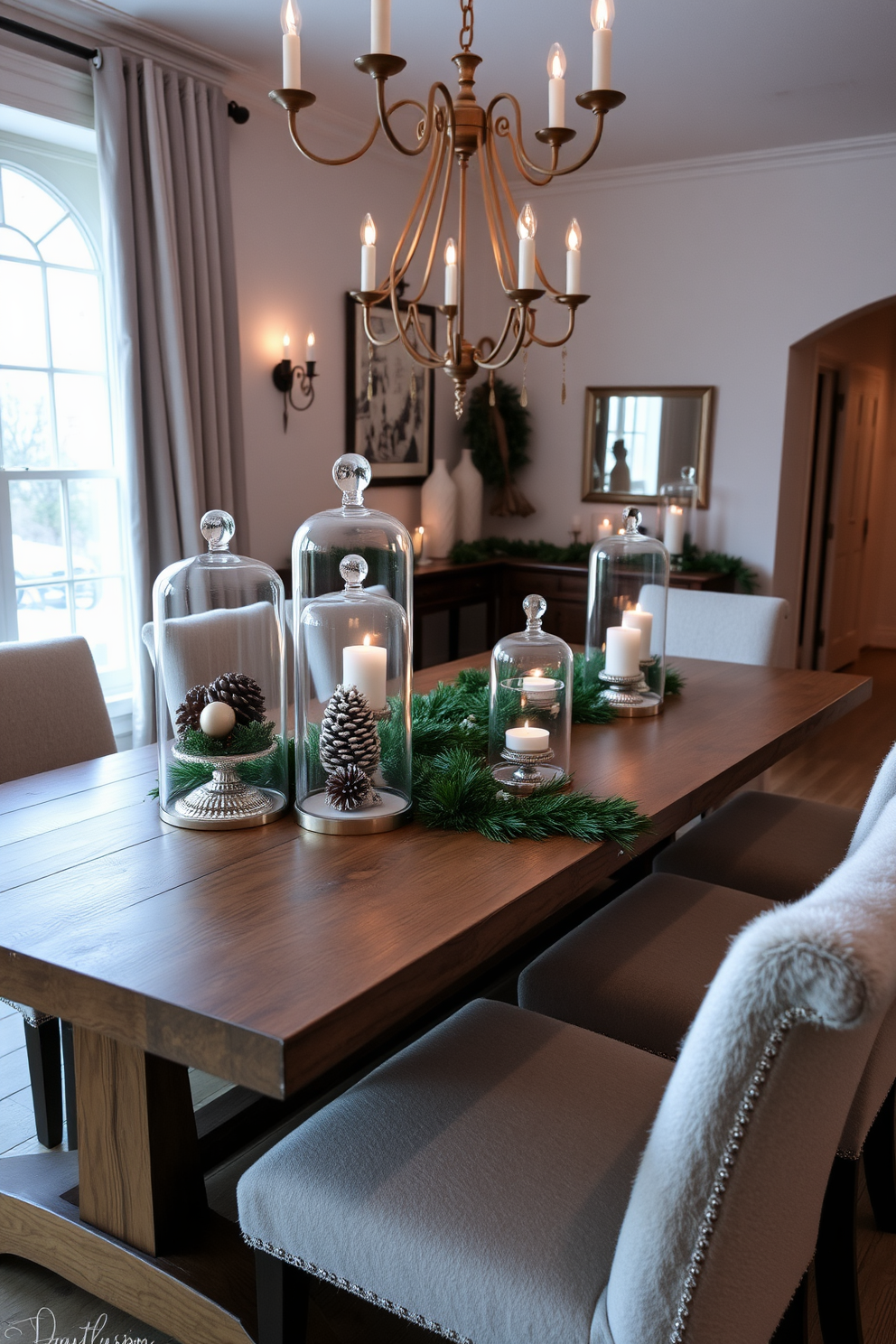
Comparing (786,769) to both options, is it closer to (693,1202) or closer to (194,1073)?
(194,1073)

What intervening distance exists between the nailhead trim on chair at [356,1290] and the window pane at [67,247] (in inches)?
132

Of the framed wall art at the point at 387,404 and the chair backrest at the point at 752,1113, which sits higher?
the framed wall art at the point at 387,404

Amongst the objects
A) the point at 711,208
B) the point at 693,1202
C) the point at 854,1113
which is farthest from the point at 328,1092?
the point at 711,208

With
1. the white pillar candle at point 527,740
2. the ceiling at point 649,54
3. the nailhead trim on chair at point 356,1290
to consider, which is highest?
the ceiling at point 649,54

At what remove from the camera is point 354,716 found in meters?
1.52

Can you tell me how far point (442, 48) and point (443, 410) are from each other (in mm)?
2018

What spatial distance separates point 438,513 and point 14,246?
7.42ft

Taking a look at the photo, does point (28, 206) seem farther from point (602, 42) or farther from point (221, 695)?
point (221, 695)

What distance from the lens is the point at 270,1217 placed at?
1.21m

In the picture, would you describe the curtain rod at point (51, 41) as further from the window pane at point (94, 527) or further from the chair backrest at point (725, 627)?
the chair backrest at point (725, 627)

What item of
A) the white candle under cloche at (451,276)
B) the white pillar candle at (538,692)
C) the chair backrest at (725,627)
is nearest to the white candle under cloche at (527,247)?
the white candle under cloche at (451,276)

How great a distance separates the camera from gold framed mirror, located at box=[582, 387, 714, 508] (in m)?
5.14

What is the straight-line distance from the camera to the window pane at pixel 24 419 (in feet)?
11.5

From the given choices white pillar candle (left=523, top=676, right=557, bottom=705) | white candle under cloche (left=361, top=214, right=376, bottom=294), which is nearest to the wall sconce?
white candle under cloche (left=361, top=214, right=376, bottom=294)
